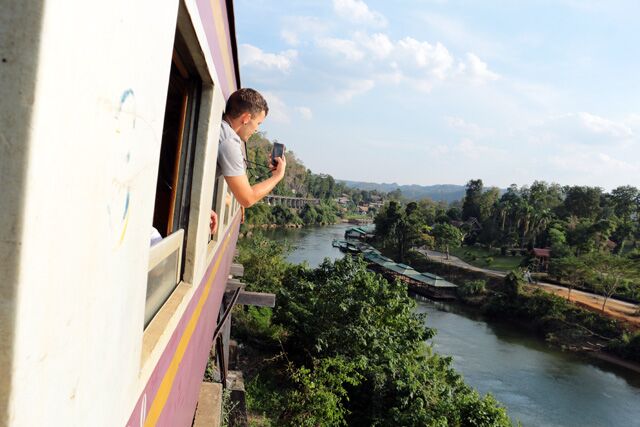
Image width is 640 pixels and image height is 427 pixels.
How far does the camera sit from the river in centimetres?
1617

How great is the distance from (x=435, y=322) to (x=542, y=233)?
21.4 metres

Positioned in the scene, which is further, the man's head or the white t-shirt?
the man's head

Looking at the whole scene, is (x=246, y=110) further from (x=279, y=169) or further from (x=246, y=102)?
(x=279, y=169)

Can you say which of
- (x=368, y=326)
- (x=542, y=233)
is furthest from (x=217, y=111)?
(x=542, y=233)

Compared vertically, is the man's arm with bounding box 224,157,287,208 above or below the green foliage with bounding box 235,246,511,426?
above

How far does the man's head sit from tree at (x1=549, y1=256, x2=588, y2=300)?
29.3 meters

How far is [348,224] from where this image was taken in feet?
284

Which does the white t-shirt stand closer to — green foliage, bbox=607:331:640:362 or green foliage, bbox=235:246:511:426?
green foliage, bbox=235:246:511:426

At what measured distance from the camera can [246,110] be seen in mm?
2125

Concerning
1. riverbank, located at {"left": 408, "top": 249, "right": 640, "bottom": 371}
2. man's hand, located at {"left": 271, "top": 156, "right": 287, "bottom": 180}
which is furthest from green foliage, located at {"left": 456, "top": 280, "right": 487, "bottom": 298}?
man's hand, located at {"left": 271, "top": 156, "right": 287, "bottom": 180}

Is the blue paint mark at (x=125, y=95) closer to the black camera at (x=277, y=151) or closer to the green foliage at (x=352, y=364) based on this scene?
the black camera at (x=277, y=151)

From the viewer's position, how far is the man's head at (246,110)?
6.90ft

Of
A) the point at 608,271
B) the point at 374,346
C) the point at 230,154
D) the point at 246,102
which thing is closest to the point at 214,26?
the point at 246,102

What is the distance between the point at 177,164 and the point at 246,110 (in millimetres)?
412
